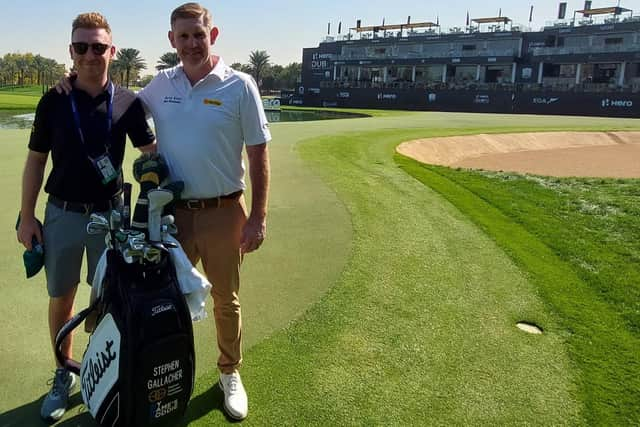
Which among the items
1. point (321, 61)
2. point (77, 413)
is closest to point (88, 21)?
point (77, 413)

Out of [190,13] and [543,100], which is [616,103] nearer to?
[543,100]

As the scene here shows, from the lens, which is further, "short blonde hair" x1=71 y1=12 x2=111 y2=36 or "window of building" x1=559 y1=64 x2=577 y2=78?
"window of building" x1=559 y1=64 x2=577 y2=78

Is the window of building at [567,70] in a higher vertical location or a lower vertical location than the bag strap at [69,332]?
higher

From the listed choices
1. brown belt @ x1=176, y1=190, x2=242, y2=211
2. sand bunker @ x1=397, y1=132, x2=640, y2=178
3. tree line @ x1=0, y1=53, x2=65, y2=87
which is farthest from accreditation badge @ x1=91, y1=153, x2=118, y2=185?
tree line @ x1=0, y1=53, x2=65, y2=87

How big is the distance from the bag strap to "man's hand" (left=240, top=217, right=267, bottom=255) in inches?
34.6

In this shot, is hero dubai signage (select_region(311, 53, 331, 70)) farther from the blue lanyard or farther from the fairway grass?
the blue lanyard

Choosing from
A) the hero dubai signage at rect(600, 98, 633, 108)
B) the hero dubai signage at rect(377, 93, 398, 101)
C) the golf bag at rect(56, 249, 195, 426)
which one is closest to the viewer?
the golf bag at rect(56, 249, 195, 426)

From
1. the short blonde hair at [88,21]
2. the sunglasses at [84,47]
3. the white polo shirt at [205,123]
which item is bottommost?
the white polo shirt at [205,123]

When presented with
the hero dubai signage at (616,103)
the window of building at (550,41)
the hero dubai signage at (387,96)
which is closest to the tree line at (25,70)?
the hero dubai signage at (387,96)

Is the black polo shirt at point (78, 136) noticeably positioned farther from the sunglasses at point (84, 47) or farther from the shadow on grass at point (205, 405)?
the shadow on grass at point (205, 405)

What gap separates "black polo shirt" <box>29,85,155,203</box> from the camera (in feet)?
8.99

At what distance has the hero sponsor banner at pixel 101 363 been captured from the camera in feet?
7.47

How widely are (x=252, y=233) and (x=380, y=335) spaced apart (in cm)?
142

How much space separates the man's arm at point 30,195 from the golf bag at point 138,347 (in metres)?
0.76
